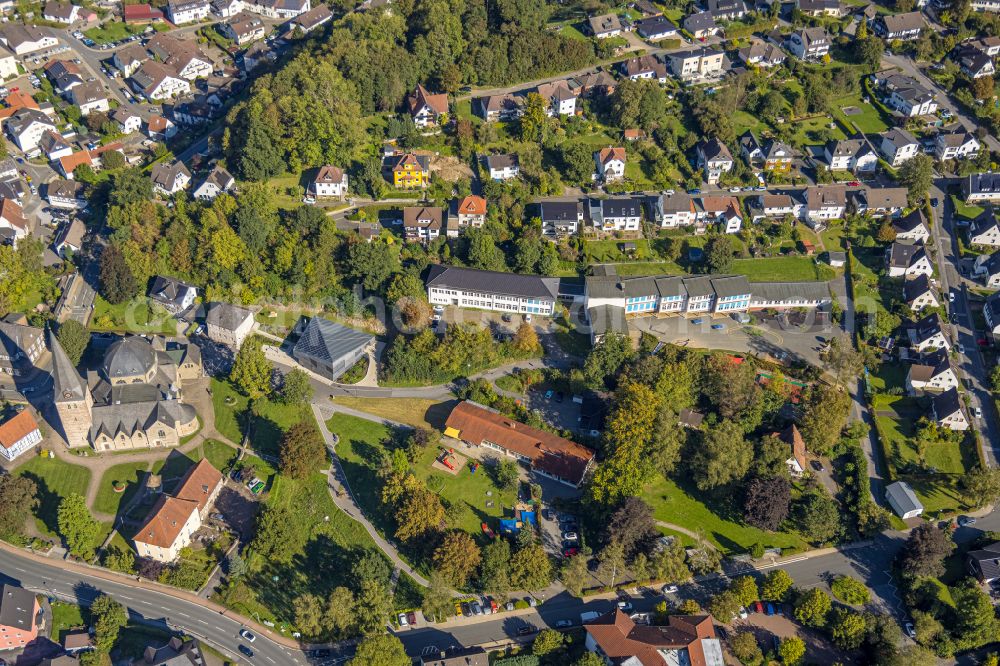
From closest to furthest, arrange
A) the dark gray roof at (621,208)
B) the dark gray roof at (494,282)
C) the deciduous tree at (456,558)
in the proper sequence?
the deciduous tree at (456,558) < the dark gray roof at (494,282) < the dark gray roof at (621,208)

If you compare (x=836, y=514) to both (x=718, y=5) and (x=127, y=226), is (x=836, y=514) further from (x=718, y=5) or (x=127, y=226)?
(x=718, y=5)

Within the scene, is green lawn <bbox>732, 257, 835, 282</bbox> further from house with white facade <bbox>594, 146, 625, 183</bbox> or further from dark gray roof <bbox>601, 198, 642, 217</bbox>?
house with white facade <bbox>594, 146, 625, 183</bbox>

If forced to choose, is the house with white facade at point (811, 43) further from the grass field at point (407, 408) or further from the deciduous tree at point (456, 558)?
the deciduous tree at point (456, 558)

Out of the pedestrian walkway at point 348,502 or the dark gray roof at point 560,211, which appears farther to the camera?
the dark gray roof at point 560,211

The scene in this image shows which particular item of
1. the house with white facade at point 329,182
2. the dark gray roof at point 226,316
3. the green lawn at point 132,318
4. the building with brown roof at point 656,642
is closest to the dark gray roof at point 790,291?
the building with brown roof at point 656,642

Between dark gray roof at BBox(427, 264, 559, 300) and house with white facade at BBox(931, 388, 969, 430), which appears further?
dark gray roof at BBox(427, 264, 559, 300)

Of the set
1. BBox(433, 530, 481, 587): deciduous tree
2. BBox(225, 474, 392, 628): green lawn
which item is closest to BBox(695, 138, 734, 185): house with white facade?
BBox(433, 530, 481, 587): deciduous tree
